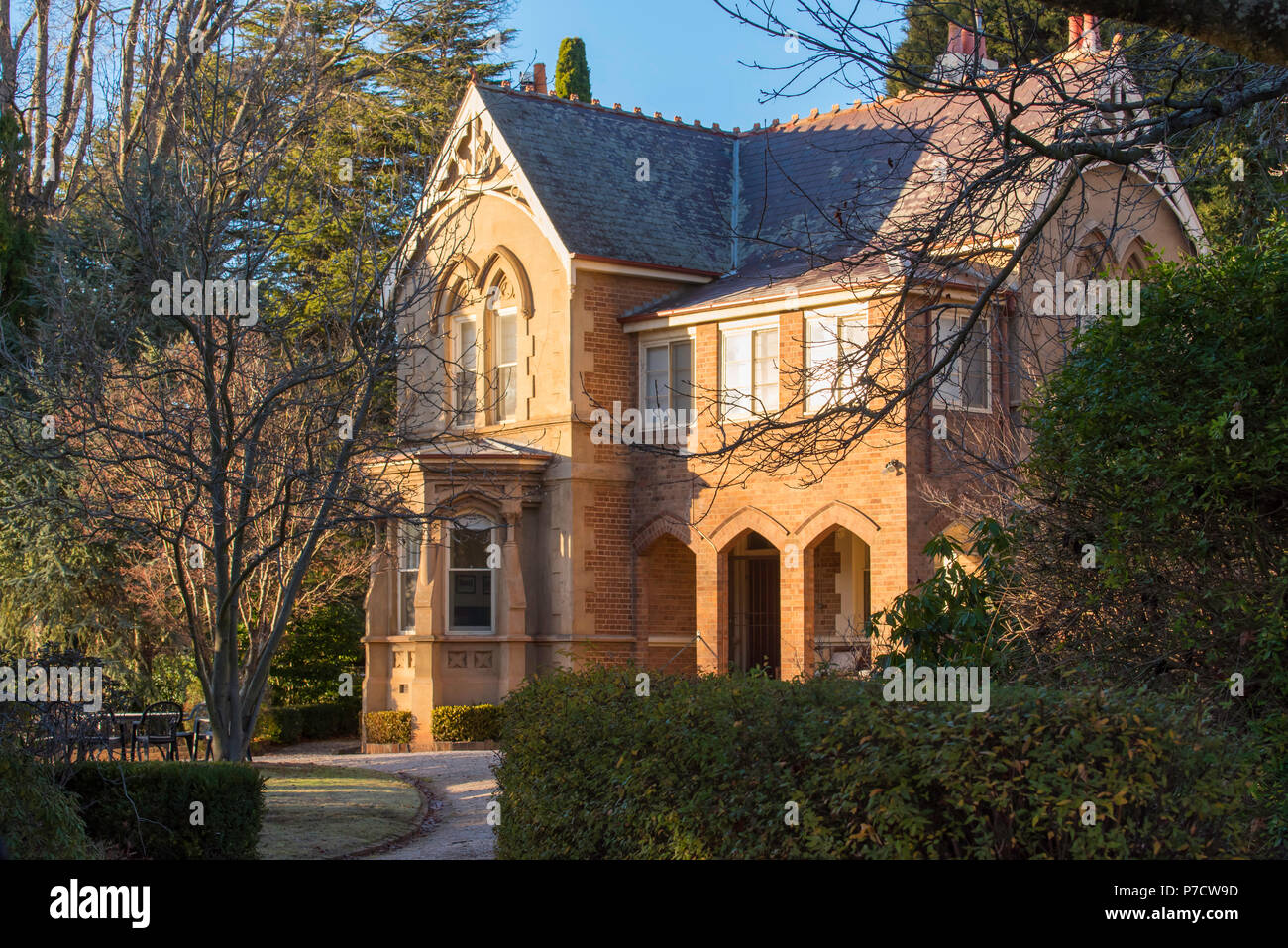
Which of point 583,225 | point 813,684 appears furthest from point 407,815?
point 583,225

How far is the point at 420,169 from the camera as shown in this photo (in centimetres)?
1653

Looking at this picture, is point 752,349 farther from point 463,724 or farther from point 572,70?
point 572,70

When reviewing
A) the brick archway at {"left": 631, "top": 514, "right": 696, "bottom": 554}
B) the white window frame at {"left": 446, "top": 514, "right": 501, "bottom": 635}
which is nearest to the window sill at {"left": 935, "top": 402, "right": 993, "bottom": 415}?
the brick archway at {"left": 631, "top": 514, "right": 696, "bottom": 554}

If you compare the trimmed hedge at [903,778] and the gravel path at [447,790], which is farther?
the gravel path at [447,790]

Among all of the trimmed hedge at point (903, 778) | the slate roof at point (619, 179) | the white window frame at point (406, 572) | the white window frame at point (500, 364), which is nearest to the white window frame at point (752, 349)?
the slate roof at point (619, 179)

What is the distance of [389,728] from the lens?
76.3 ft

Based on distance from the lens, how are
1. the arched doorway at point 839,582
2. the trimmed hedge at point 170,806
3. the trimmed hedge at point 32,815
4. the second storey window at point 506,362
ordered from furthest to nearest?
the second storey window at point 506,362
the arched doorway at point 839,582
the trimmed hedge at point 170,806
the trimmed hedge at point 32,815

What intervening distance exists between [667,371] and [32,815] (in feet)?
53.4

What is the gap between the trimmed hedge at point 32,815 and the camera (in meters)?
8.07

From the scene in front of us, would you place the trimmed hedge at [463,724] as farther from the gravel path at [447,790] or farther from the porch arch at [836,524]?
the porch arch at [836,524]

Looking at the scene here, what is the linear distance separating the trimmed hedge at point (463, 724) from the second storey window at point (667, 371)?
557 cm

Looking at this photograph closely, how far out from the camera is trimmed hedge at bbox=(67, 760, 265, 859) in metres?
11.1
